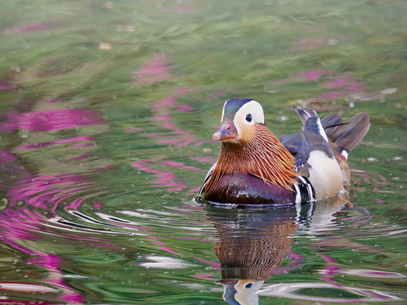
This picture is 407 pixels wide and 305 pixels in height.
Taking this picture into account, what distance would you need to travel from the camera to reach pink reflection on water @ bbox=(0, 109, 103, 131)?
8.10 meters

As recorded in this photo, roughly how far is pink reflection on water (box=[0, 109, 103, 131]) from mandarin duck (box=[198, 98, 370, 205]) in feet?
9.26

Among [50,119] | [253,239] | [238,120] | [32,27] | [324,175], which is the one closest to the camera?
[253,239]

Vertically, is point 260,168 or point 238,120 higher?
point 238,120

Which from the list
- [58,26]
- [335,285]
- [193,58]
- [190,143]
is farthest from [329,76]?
[335,285]

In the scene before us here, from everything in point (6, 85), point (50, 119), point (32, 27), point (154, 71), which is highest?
point (32, 27)

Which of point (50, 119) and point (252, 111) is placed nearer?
point (252, 111)

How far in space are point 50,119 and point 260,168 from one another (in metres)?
3.55

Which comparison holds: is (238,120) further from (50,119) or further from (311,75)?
(311,75)

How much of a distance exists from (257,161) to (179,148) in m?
1.75

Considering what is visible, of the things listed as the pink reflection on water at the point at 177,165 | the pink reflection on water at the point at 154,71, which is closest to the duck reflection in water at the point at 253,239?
the pink reflection on water at the point at 177,165

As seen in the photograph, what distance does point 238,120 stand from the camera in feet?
18.0

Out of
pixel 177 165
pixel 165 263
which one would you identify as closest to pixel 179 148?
pixel 177 165

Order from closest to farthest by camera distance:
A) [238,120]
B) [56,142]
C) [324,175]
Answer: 1. [238,120]
2. [324,175]
3. [56,142]

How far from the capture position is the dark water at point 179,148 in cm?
427
